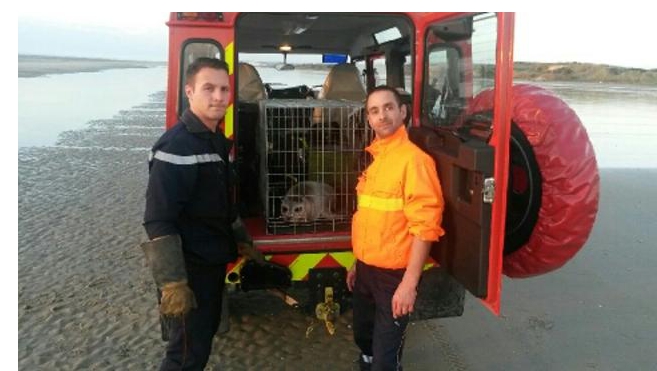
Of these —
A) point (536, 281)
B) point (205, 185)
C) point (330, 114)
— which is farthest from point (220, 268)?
point (536, 281)

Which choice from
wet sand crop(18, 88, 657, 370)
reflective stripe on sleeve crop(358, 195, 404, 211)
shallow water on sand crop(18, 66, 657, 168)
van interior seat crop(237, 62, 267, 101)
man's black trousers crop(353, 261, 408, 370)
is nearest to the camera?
reflective stripe on sleeve crop(358, 195, 404, 211)

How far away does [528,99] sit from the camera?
119 inches

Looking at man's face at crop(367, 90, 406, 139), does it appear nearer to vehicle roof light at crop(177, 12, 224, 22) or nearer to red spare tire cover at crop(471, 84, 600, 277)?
red spare tire cover at crop(471, 84, 600, 277)

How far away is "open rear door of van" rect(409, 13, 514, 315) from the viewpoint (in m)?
2.44

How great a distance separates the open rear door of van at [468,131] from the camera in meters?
2.44

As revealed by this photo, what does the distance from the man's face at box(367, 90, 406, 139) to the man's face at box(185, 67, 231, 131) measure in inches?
28.5

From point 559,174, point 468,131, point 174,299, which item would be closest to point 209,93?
point 174,299

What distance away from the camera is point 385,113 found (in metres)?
2.72

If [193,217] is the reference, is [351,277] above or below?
below

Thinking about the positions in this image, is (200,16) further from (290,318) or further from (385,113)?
(290,318)

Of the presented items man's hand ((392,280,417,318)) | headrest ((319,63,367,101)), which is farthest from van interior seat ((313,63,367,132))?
man's hand ((392,280,417,318))

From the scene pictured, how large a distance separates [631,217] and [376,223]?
19.0 feet

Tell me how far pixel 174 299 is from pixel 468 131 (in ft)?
5.53

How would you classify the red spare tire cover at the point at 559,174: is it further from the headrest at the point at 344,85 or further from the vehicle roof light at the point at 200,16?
the headrest at the point at 344,85
